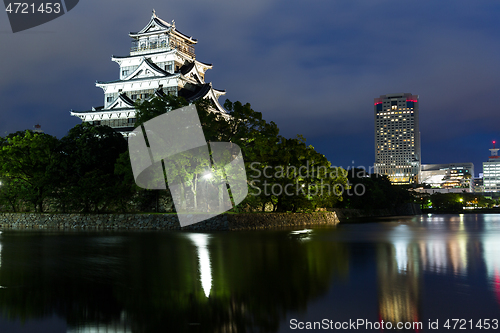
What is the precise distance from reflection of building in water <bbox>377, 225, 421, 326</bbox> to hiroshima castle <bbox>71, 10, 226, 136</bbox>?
122 ft

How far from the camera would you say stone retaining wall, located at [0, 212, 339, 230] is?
2817cm

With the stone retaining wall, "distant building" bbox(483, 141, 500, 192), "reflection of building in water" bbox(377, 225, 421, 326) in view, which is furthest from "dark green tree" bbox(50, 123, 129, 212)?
"distant building" bbox(483, 141, 500, 192)

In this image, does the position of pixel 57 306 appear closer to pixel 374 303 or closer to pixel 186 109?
pixel 374 303

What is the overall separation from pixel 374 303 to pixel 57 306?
547 centimetres

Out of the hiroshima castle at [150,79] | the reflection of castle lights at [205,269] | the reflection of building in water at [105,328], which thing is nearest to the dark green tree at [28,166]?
the hiroshima castle at [150,79]

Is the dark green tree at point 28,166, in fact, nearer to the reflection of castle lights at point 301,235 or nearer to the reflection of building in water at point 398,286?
the reflection of castle lights at point 301,235

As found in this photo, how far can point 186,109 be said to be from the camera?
99.8 feet

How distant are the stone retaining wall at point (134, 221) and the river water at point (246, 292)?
46.0 feet

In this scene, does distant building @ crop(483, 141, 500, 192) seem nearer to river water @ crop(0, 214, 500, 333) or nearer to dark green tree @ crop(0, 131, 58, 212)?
dark green tree @ crop(0, 131, 58, 212)

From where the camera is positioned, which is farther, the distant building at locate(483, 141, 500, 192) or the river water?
the distant building at locate(483, 141, 500, 192)

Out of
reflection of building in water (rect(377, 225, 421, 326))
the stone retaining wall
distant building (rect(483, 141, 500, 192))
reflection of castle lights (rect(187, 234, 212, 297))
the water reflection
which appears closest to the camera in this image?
the water reflection

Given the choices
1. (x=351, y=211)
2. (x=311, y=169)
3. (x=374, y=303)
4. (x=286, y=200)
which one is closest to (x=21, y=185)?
(x=286, y=200)

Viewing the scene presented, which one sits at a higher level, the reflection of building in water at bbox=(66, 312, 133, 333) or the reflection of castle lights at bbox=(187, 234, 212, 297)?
the reflection of building in water at bbox=(66, 312, 133, 333)

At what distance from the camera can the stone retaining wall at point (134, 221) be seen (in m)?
28.2
